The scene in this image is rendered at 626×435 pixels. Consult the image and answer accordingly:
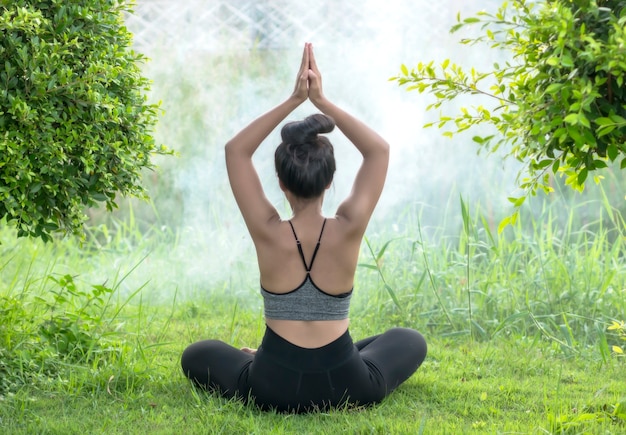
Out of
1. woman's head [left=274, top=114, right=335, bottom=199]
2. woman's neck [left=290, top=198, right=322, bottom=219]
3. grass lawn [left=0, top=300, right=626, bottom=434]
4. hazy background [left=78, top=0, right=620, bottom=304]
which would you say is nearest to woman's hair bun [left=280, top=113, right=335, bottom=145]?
woman's head [left=274, top=114, right=335, bottom=199]

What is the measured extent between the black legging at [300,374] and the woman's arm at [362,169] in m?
0.50

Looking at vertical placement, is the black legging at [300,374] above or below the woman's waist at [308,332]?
below

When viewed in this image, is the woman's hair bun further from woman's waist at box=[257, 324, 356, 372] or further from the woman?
woman's waist at box=[257, 324, 356, 372]

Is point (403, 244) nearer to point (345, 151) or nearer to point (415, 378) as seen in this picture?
point (345, 151)

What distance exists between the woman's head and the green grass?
92 cm

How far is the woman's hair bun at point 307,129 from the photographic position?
3213mm

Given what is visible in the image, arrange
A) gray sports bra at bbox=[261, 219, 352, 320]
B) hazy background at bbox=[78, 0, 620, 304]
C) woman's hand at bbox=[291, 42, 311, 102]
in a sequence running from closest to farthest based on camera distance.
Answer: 1. woman's hand at bbox=[291, 42, 311, 102]
2. gray sports bra at bbox=[261, 219, 352, 320]
3. hazy background at bbox=[78, 0, 620, 304]

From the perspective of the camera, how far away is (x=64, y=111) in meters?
3.40

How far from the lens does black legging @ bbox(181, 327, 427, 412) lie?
130 inches

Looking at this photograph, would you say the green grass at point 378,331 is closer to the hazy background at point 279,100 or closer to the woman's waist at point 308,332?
the woman's waist at point 308,332

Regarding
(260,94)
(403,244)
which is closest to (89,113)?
(403,244)

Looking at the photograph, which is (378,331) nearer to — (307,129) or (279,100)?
(307,129)

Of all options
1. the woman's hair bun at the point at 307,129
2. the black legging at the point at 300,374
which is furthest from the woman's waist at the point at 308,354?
the woman's hair bun at the point at 307,129

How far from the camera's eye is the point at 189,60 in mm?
7762
